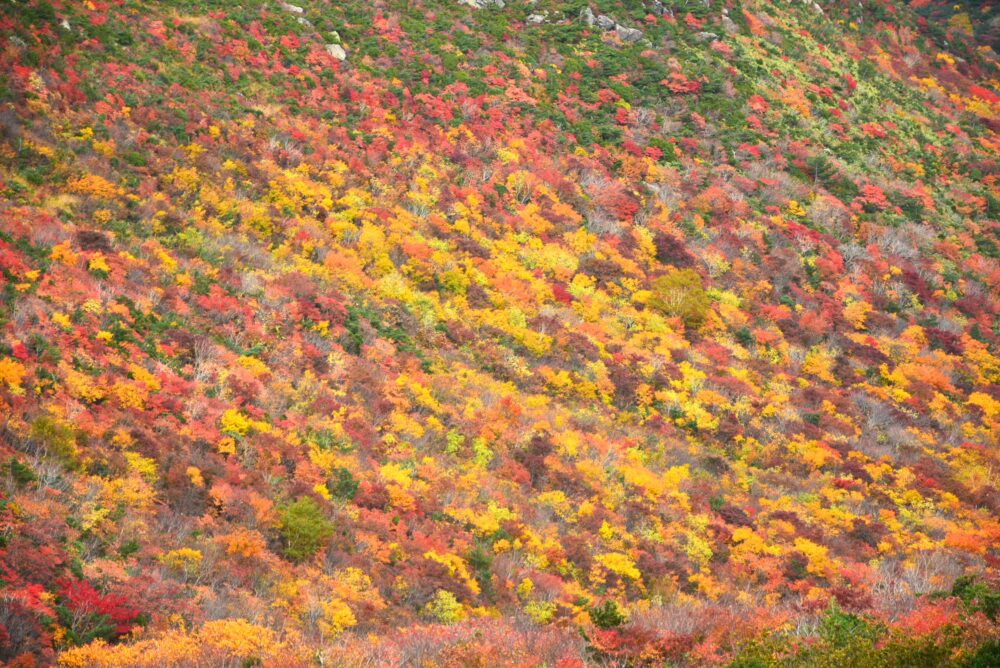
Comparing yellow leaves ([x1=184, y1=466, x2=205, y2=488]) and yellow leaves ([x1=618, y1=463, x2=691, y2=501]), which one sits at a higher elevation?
yellow leaves ([x1=618, y1=463, x2=691, y2=501])

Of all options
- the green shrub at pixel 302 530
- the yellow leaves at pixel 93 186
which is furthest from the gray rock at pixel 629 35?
the green shrub at pixel 302 530

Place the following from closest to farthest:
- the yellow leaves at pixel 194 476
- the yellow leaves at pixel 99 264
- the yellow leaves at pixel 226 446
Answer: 1. the yellow leaves at pixel 194 476
2. the yellow leaves at pixel 226 446
3. the yellow leaves at pixel 99 264

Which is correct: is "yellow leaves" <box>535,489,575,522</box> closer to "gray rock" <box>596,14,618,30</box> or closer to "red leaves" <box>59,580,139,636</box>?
"red leaves" <box>59,580,139,636</box>

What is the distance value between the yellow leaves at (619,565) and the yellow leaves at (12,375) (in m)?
10.6

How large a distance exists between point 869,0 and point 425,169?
40.2 m

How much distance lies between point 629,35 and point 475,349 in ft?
86.1

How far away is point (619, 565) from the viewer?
14992mm

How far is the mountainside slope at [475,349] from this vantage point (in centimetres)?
1090

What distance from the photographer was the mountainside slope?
429 inches

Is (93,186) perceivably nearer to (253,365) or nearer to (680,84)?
(253,365)

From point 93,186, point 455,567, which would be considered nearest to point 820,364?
point 455,567

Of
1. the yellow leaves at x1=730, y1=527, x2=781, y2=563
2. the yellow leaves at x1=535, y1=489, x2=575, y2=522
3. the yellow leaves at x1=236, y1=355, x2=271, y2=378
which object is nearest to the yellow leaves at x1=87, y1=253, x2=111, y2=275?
the yellow leaves at x1=236, y1=355, x2=271, y2=378

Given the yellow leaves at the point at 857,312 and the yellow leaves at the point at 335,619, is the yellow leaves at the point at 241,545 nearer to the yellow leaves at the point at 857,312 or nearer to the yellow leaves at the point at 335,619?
the yellow leaves at the point at 335,619

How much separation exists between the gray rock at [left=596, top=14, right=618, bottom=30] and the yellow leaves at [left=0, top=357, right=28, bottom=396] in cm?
3609
